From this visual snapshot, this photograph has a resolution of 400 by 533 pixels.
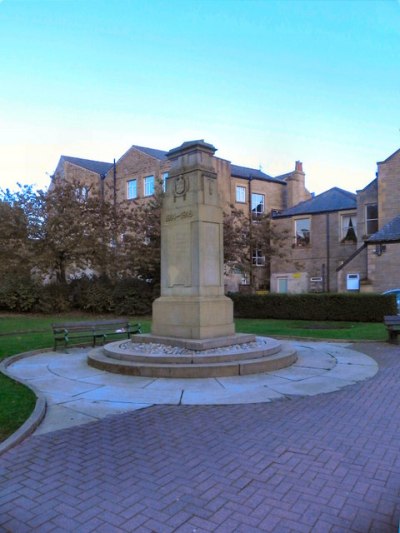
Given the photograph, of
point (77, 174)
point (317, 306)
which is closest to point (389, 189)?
point (317, 306)

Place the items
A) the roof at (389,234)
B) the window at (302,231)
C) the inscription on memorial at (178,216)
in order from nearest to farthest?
the inscription on memorial at (178,216)
the roof at (389,234)
the window at (302,231)

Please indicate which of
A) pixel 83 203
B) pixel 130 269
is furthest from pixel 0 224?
pixel 130 269

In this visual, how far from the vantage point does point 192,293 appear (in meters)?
10.0

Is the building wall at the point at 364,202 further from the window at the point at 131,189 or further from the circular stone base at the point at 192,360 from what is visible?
the circular stone base at the point at 192,360

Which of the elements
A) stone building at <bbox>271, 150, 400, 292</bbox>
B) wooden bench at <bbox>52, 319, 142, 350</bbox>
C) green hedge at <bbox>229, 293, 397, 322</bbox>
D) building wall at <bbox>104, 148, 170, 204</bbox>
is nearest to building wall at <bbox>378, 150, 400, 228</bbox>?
stone building at <bbox>271, 150, 400, 292</bbox>

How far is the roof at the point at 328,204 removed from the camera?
34.4 m

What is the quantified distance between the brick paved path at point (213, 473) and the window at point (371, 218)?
86.6 ft

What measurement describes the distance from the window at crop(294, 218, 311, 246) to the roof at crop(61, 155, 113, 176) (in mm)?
20002

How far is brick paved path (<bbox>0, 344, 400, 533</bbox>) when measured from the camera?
3.30 meters

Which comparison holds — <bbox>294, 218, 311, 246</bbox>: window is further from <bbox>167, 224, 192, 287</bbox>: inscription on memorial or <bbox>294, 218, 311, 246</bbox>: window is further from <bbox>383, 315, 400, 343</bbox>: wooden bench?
<bbox>167, 224, 192, 287</bbox>: inscription on memorial

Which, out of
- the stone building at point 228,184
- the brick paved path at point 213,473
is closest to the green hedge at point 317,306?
the stone building at point 228,184

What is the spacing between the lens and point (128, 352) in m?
9.33

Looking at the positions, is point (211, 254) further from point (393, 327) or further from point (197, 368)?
point (393, 327)

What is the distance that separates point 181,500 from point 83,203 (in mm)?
23102
